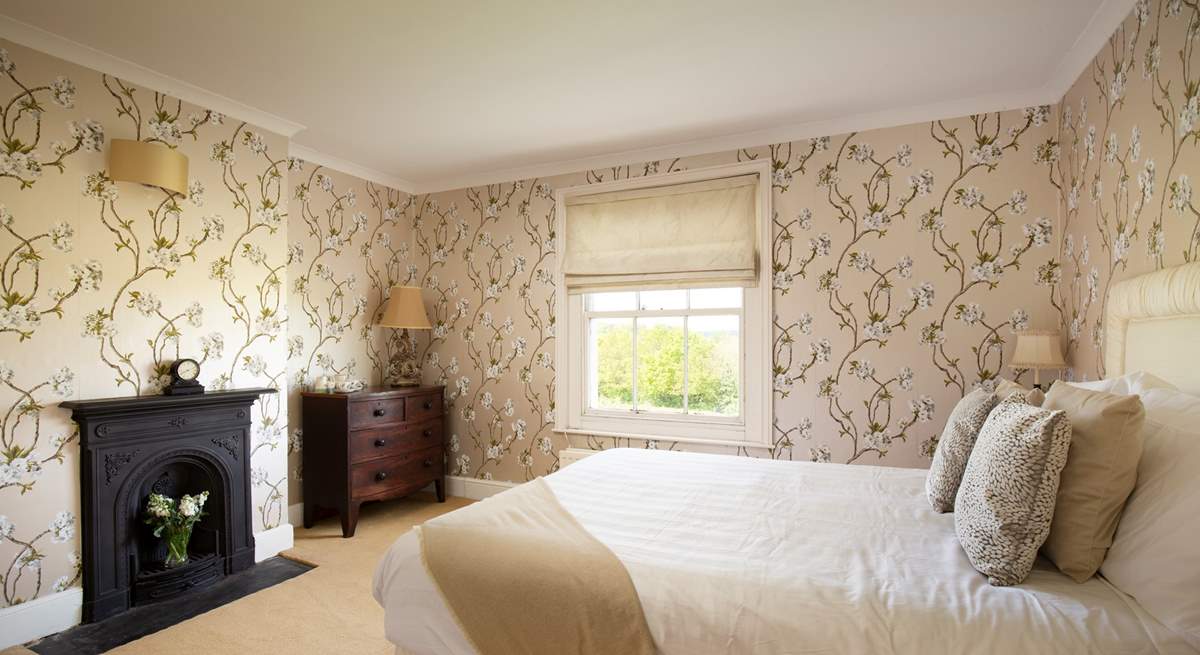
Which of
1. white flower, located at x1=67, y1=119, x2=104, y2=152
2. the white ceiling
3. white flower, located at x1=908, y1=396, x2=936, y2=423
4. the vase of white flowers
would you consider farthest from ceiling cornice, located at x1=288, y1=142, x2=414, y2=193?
white flower, located at x1=908, y1=396, x2=936, y2=423

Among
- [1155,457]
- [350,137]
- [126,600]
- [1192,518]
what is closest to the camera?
[1192,518]

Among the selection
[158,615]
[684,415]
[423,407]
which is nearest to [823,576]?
[684,415]

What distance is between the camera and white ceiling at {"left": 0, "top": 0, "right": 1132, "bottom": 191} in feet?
7.39

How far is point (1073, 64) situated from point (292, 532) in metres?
4.87

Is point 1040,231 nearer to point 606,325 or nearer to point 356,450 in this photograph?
point 606,325

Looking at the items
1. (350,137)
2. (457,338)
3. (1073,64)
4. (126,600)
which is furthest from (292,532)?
(1073,64)

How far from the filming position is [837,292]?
3.40m

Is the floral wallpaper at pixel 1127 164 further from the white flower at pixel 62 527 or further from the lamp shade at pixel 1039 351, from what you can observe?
the white flower at pixel 62 527

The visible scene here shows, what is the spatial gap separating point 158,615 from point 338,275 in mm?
2321

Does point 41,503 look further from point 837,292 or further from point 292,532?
point 837,292

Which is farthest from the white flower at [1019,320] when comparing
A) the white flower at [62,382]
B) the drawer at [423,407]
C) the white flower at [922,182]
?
the white flower at [62,382]

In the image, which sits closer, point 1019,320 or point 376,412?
point 1019,320

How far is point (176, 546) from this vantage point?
9.30 ft

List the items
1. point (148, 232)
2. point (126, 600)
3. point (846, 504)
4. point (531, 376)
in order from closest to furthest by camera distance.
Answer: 1. point (846, 504)
2. point (126, 600)
3. point (148, 232)
4. point (531, 376)
